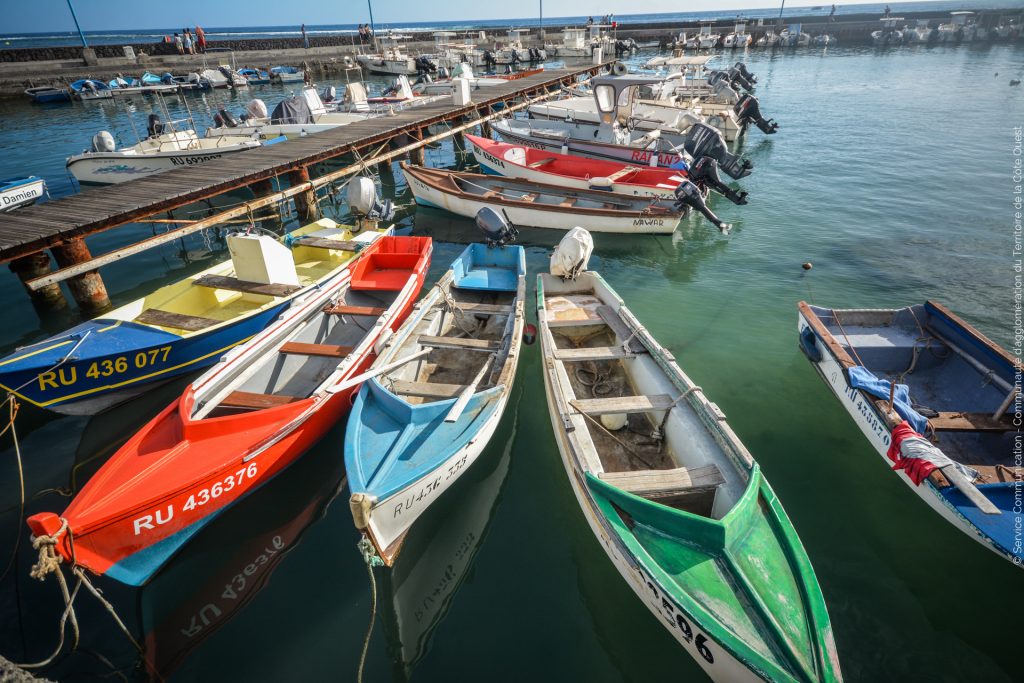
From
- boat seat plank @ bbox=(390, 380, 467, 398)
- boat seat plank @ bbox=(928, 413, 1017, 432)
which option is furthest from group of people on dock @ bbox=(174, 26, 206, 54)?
boat seat plank @ bbox=(928, 413, 1017, 432)

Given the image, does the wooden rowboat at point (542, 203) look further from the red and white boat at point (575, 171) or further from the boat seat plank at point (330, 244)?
the boat seat plank at point (330, 244)

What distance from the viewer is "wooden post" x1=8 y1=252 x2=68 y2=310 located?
35.9 ft

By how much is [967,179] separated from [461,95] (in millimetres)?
23407

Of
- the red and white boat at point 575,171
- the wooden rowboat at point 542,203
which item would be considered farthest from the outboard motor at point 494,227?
the red and white boat at point 575,171

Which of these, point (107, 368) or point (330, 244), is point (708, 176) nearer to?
point (330, 244)

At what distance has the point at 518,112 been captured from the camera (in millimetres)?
29234

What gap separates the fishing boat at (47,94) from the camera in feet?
132

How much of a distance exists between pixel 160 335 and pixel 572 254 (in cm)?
778

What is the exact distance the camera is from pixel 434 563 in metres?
6.13

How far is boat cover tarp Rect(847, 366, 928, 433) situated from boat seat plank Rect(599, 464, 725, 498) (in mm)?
2840

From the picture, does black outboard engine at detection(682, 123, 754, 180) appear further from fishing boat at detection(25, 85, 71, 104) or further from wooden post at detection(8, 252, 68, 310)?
fishing boat at detection(25, 85, 71, 104)

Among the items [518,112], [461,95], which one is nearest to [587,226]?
[461,95]

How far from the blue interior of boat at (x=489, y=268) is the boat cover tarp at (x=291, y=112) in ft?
60.0

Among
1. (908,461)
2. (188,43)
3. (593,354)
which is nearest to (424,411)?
(593,354)
